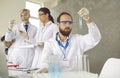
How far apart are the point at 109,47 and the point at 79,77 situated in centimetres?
214

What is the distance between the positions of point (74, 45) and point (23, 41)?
3.23ft

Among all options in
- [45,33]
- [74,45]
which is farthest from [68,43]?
[45,33]

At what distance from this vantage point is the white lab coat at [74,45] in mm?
2361

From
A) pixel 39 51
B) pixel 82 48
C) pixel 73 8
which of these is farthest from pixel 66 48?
pixel 73 8

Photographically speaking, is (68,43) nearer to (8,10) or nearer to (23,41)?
(23,41)

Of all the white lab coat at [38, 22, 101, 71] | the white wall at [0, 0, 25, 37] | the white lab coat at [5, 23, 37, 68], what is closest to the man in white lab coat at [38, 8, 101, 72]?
the white lab coat at [38, 22, 101, 71]

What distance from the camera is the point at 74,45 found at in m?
2.47

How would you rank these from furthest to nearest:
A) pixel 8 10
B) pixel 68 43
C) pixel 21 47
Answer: pixel 8 10 → pixel 21 47 → pixel 68 43

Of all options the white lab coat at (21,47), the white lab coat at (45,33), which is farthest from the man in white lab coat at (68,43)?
the white lab coat at (21,47)

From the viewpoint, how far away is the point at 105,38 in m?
3.67

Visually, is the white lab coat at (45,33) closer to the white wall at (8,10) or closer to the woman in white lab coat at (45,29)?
the woman in white lab coat at (45,29)

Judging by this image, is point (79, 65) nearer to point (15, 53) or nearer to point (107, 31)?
point (15, 53)

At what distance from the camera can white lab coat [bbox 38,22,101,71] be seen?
236 centimetres

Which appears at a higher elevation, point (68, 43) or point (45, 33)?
point (45, 33)
